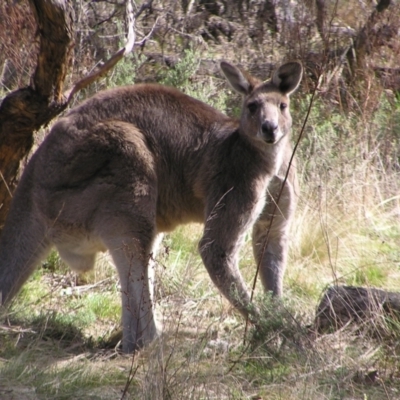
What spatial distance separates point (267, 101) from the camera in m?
5.76

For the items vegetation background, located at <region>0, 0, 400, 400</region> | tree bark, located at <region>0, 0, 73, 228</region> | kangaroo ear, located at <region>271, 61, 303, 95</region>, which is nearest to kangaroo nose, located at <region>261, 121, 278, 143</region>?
kangaroo ear, located at <region>271, 61, 303, 95</region>

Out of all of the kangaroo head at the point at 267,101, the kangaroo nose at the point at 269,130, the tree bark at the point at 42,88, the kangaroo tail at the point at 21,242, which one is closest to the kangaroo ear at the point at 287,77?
the kangaroo head at the point at 267,101

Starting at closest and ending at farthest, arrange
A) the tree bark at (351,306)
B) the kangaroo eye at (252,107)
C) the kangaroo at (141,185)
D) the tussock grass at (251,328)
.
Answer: the tussock grass at (251,328) < the tree bark at (351,306) < the kangaroo at (141,185) < the kangaroo eye at (252,107)

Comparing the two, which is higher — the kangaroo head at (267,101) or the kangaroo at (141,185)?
the kangaroo head at (267,101)

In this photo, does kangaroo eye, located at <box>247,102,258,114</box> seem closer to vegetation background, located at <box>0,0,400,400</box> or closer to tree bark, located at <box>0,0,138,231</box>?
vegetation background, located at <box>0,0,400,400</box>

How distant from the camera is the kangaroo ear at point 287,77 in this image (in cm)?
586

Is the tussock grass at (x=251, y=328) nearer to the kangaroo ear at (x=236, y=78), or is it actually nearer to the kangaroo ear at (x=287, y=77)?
the kangaroo ear at (x=287, y=77)

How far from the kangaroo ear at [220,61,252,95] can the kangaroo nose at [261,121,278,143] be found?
2.04ft

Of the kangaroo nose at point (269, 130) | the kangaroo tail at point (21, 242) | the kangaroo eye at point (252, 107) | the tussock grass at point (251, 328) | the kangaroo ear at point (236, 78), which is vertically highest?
the kangaroo ear at point (236, 78)

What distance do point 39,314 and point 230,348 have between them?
153cm

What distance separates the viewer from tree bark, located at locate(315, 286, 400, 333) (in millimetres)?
4996

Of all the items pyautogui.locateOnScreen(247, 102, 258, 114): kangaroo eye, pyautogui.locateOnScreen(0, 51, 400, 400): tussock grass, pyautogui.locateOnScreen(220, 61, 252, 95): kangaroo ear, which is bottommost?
pyautogui.locateOnScreen(0, 51, 400, 400): tussock grass

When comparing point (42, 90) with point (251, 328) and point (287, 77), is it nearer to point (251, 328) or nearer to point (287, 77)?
point (287, 77)

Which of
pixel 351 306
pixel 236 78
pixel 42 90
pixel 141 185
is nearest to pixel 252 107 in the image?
pixel 236 78
